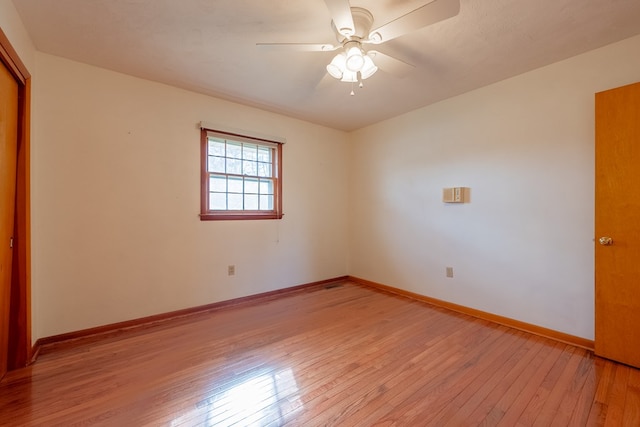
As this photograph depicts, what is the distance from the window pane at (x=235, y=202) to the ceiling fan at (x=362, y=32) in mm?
1921

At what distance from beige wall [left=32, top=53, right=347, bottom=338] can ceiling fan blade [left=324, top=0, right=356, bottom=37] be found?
2.02 meters

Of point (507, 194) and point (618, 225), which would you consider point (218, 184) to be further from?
point (618, 225)

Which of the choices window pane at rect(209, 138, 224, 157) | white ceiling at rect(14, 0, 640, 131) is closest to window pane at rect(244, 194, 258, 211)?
window pane at rect(209, 138, 224, 157)

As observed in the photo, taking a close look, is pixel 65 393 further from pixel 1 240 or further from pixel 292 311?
pixel 292 311

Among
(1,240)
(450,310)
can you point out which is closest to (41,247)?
(1,240)

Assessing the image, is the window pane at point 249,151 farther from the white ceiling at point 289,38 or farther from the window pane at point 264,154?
the white ceiling at point 289,38

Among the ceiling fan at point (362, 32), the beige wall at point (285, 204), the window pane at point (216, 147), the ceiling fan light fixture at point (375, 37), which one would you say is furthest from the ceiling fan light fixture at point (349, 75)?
the window pane at point (216, 147)

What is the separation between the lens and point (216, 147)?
128 inches

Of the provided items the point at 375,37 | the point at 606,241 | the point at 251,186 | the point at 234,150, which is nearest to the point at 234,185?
the point at 251,186

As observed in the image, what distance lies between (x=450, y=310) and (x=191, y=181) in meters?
3.33

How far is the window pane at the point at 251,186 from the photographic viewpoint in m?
3.49

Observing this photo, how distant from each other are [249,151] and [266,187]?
523 millimetres

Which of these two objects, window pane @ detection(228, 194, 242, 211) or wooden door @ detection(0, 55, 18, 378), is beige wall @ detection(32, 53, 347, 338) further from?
wooden door @ detection(0, 55, 18, 378)

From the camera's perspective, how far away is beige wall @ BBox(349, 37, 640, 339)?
2297 mm
